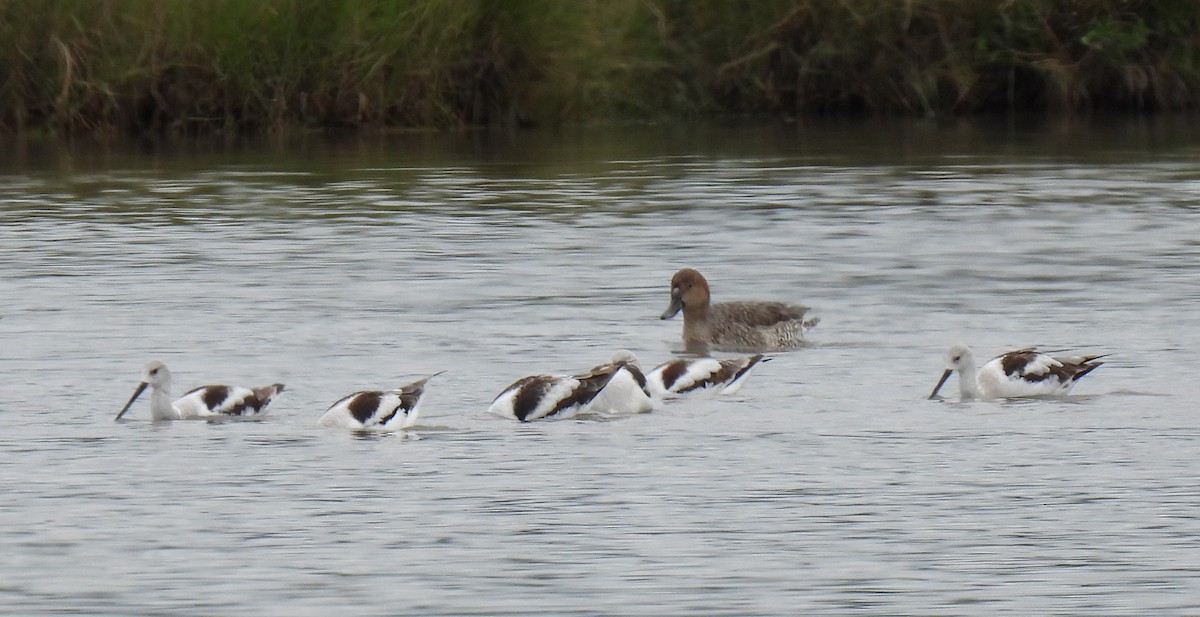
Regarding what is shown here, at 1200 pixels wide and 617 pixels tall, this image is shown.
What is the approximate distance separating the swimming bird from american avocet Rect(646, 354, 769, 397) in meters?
1.76

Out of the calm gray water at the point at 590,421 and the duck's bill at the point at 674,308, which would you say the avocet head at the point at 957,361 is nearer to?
the calm gray water at the point at 590,421

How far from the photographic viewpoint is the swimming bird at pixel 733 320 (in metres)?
13.2

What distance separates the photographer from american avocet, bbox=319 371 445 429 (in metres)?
10.3

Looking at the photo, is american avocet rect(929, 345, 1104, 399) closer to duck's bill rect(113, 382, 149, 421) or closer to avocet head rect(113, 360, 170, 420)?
avocet head rect(113, 360, 170, 420)

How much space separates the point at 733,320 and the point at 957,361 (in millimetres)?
2728

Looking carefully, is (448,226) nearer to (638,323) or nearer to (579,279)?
(579,279)

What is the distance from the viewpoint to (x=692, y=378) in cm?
1134

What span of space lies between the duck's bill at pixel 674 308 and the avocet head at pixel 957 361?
3042mm

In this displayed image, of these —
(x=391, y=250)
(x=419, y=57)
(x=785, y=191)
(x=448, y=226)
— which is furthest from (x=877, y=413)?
(x=419, y=57)

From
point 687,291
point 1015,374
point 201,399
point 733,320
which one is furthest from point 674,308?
point 201,399

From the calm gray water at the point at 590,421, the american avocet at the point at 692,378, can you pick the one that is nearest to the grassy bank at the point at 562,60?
the calm gray water at the point at 590,421

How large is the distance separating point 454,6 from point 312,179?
6392mm

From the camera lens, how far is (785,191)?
76.5ft

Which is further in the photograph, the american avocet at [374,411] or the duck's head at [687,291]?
the duck's head at [687,291]
